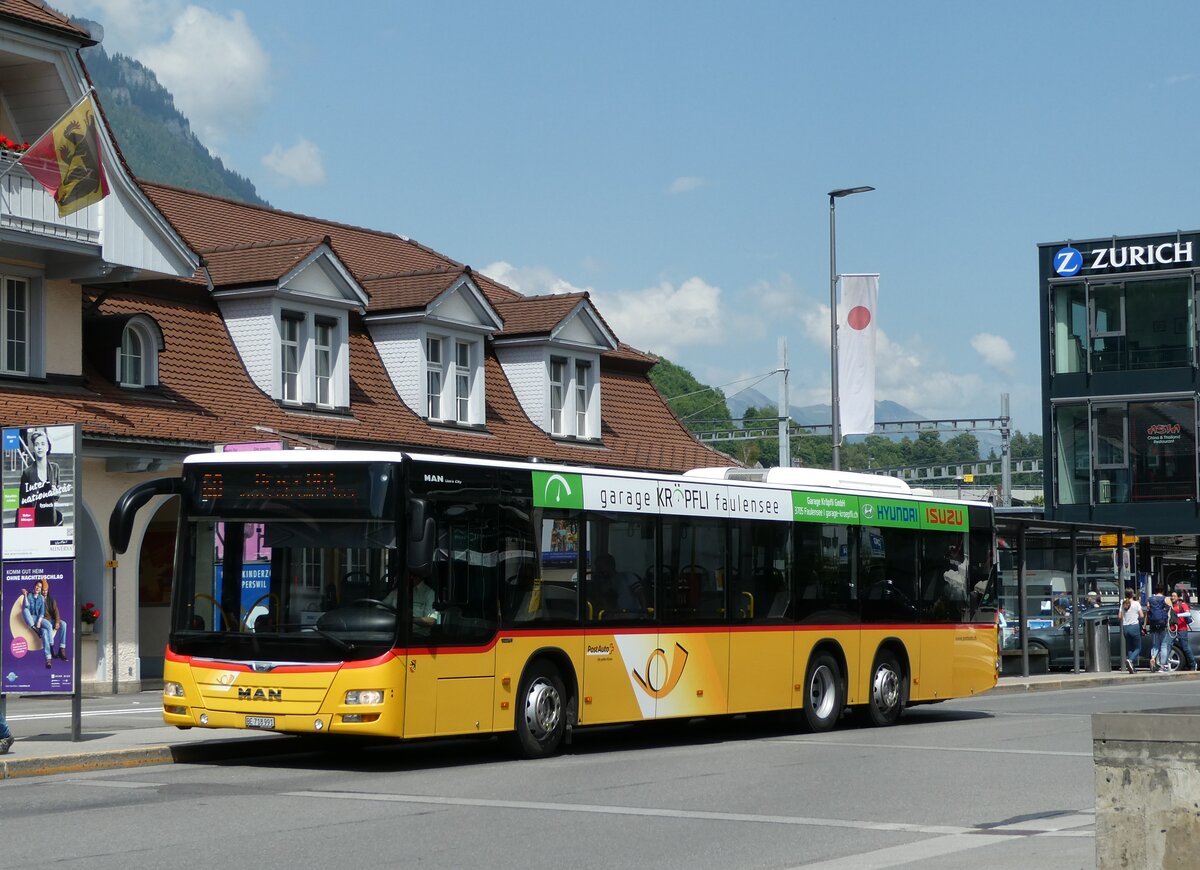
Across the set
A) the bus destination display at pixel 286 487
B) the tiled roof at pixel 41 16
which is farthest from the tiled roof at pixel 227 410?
the bus destination display at pixel 286 487

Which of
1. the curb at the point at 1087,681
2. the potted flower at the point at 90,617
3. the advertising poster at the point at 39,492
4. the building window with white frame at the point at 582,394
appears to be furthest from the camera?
the building window with white frame at the point at 582,394

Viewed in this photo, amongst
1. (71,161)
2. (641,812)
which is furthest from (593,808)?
(71,161)

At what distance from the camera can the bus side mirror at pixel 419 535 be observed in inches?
579

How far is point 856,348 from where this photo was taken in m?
33.8

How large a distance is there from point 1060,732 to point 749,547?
4597 millimetres

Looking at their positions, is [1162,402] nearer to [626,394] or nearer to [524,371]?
[626,394]

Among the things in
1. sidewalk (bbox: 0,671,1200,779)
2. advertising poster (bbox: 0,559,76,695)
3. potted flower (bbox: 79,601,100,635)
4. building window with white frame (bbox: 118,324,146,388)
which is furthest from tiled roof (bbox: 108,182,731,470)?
advertising poster (bbox: 0,559,76,695)

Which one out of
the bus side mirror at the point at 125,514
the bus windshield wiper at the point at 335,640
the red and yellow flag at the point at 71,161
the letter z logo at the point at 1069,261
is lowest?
the bus windshield wiper at the point at 335,640

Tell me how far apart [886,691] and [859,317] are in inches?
516

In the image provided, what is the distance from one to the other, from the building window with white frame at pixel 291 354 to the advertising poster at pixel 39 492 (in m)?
15.0

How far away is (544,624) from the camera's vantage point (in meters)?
16.6

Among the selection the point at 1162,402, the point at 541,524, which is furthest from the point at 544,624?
the point at 1162,402

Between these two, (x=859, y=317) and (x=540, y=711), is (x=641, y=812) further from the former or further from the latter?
(x=859, y=317)

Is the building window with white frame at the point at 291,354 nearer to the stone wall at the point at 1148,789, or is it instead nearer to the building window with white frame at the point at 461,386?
the building window with white frame at the point at 461,386
